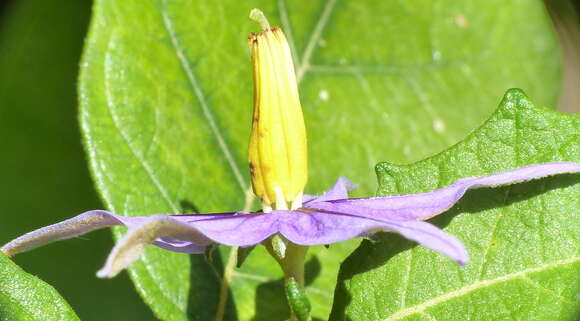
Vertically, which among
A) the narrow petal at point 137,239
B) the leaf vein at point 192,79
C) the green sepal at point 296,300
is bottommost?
the green sepal at point 296,300

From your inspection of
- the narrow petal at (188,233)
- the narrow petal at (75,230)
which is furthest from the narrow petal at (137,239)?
the narrow petal at (75,230)

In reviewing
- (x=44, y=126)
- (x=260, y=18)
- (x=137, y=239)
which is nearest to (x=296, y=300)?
(x=137, y=239)

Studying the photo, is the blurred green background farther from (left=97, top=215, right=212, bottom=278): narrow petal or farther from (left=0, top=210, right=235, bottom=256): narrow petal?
(left=97, top=215, right=212, bottom=278): narrow petal

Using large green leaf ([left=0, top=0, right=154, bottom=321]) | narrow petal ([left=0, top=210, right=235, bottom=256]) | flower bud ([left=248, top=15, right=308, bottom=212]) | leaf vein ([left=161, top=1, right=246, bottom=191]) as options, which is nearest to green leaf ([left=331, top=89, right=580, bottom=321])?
flower bud ([left=248, top=15, right=308, bottom=212])

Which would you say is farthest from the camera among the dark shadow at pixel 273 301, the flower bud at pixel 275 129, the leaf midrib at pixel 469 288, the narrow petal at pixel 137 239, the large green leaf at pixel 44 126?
the large green leaf at pixel 44 126

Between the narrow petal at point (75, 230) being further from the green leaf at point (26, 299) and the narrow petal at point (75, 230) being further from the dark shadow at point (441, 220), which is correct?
the dark shadow at point (441, 220)

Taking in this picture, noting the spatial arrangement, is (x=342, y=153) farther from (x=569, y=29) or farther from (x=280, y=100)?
(x=569, y=29)
